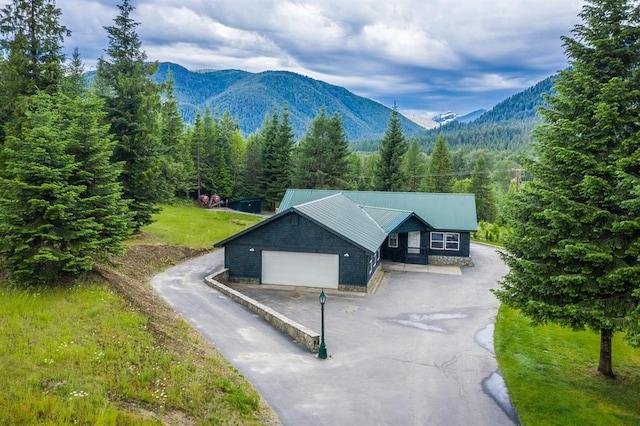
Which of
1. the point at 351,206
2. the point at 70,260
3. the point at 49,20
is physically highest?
the point at 49,20

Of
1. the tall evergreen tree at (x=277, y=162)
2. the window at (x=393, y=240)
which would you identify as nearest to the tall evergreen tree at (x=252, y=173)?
the tall evergreen tree at (x=277, y=162)

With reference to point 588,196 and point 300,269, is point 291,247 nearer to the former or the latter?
point 300,269

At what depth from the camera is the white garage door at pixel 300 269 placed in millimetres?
21906

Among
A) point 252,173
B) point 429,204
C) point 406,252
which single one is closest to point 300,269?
point 406,252

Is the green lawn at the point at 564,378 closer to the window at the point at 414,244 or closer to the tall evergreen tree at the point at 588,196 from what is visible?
the tall evergreen tree at the point at 588,196

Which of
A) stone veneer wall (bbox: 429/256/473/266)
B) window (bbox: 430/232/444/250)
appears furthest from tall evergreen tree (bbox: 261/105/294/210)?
stone veneer wall (bbox: 429/256/473/266)

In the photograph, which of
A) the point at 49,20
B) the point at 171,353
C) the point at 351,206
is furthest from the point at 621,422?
the point at 49,20

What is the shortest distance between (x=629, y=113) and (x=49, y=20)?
22.7 metres

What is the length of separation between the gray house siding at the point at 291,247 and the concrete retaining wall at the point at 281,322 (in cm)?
214

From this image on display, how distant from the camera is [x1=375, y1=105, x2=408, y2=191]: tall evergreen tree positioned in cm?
4722

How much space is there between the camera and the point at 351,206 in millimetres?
29047

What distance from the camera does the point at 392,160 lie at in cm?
4762

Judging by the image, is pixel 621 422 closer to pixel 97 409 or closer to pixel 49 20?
pixel 97 409

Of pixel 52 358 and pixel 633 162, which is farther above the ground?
pixel 633 162
